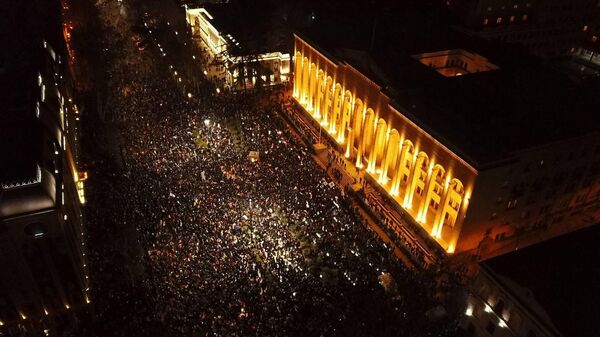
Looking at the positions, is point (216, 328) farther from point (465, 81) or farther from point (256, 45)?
point (256, 45)

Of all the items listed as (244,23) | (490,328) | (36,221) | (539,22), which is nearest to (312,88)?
(244,23)

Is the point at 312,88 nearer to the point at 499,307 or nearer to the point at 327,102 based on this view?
the point at 327,102

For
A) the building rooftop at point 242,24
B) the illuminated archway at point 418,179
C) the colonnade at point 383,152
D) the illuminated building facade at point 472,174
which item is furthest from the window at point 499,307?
the building rooftop at point 242,24

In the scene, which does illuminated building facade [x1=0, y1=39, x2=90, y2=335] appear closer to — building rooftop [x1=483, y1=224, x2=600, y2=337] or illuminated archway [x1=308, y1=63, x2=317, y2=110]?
building rooftop [x1=483, y1=224, x2=600, y2=337]

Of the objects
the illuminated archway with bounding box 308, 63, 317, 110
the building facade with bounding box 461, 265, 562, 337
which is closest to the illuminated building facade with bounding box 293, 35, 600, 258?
the building facade with bounding box 461, 265, 562, 337

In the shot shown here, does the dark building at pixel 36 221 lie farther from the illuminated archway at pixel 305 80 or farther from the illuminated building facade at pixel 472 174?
the illuminated archway at pixel 305 80

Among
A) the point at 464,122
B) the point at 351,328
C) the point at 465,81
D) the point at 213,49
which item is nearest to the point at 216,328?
the point at 351,328
